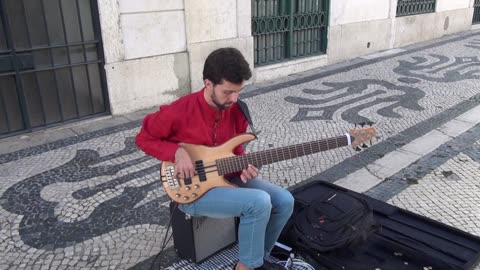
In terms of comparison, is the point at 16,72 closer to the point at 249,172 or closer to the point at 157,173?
the point at 157,173

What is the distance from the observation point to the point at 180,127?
261cm

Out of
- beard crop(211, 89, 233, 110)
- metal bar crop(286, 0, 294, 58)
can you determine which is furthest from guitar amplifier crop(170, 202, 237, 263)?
metal bar crop(286, 0, 294, 58)

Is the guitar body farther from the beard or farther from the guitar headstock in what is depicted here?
the guitar headstock

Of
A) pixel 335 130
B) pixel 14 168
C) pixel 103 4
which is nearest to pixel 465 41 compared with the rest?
pixel 335 130

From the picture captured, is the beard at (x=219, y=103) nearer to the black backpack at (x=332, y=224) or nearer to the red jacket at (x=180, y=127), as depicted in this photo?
the red jacket at (x=180, y=127)

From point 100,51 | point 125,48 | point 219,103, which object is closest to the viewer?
point 219,103

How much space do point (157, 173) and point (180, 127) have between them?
1787mm

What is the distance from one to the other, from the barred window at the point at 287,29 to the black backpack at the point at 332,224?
5.12 meters

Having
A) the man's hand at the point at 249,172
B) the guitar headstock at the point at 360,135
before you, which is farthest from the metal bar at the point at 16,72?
the guitar headstock at the point at 360,135

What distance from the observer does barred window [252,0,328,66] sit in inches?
307

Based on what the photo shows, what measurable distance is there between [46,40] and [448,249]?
4870 millimetres

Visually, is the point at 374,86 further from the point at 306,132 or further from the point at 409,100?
the point at 306,132

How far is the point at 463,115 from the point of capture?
19.1 feet

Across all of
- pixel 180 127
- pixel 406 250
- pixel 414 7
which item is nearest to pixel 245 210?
pixel 180 127
